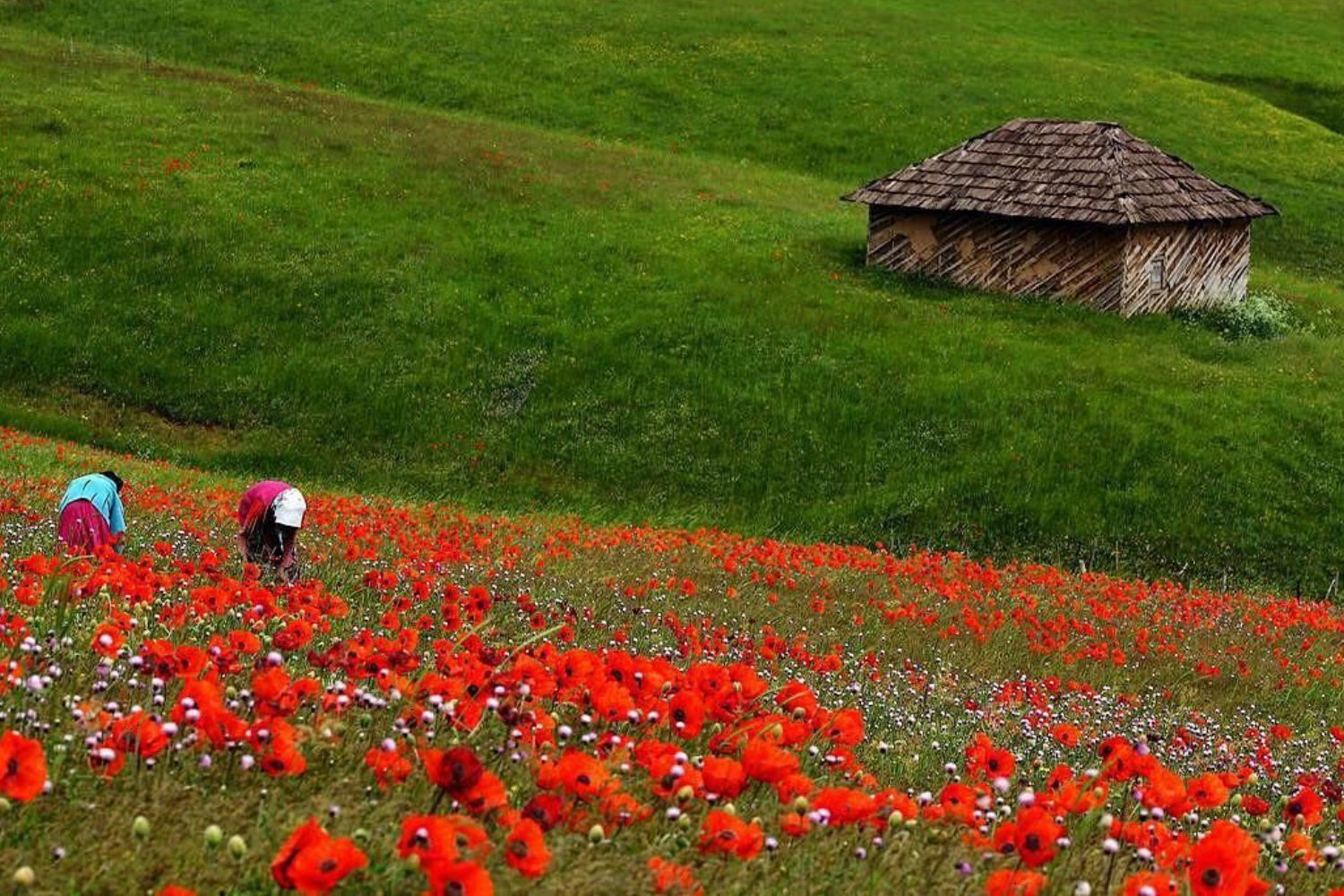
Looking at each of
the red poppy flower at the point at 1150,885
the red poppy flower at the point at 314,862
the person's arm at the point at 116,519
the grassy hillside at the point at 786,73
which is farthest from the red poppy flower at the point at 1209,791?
the grassy hillside at the point at 786,73

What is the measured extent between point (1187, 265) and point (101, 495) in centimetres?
2962

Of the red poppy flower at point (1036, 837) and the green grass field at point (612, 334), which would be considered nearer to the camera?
the red poppy flower at point (1036, 837)

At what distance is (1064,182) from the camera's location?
102ft

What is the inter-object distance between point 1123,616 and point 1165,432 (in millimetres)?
11923

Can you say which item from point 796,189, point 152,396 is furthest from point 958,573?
point 796,189

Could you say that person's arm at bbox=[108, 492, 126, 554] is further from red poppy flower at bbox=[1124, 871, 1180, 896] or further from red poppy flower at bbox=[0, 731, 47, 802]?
red poppy flower at bbox=[1124, 871, 1180, 896]

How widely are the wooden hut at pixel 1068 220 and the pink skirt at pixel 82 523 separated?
992 inches

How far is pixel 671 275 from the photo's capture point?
3098cm

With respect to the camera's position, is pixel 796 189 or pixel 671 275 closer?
pixel 671 275

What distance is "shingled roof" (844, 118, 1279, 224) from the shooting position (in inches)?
1188

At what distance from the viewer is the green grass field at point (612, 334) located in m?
23.7

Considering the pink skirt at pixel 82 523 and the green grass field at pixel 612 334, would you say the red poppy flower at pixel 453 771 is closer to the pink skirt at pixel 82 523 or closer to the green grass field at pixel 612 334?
the pink skirt at pixel 82 523

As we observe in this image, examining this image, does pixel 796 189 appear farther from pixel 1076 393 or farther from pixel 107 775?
pixel 107 775

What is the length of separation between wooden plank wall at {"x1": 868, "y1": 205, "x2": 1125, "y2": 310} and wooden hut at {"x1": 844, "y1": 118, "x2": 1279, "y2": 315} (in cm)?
2
